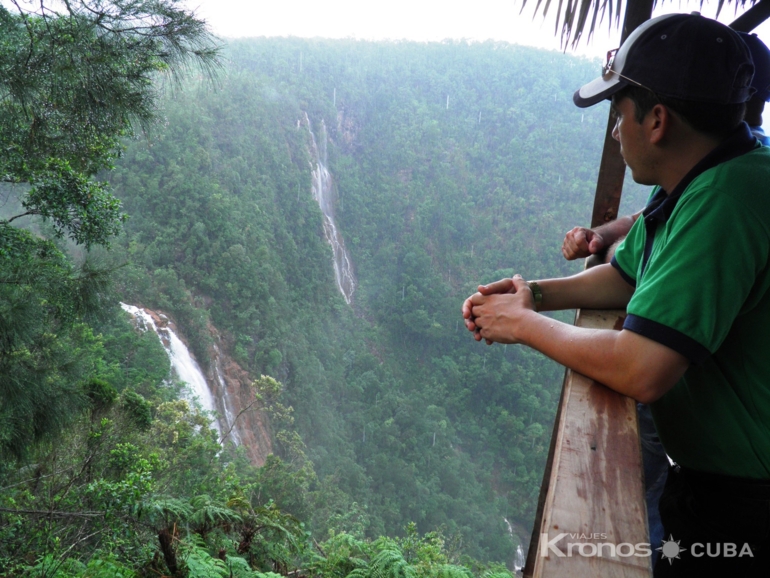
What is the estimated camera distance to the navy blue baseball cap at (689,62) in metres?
0.66

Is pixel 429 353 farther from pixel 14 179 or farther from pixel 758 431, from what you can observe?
pixel 758 431

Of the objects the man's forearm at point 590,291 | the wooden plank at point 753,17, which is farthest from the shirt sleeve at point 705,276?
the wooden plank at point 753,17

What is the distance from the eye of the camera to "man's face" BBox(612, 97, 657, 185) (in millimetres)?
721

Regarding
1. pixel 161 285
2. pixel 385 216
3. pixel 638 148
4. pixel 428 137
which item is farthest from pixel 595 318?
pixel 428 137

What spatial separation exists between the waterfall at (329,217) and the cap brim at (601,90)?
87.8 ft

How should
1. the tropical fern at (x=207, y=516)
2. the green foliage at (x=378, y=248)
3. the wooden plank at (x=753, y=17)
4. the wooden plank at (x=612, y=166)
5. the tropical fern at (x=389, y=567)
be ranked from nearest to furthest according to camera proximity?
the wooden plank at (x=612, y=166) → the wooden plank at (x=753, y=17) → the tropical fern at (x=389, y=567) → the tropical fern at (x=207, y=516) → the green foliage at (x=378, y=248)

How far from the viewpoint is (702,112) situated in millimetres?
680

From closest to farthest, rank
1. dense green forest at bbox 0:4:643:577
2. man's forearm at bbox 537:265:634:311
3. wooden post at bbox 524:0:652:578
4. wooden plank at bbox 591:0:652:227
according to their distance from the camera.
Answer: wooden post at bbox 524:0:652:578 < man's forearm at bbox 537:265:634:311 < wooden plank at bbox 591:0:652:227 < dense green forest at bbox 0:4:643:577

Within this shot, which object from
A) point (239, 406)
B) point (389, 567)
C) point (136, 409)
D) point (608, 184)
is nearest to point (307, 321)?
point (239, 406)

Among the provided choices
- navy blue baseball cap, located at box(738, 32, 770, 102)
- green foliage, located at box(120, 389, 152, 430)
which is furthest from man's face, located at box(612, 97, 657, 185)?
green foliage, located at box(120, 389, 152, 430)

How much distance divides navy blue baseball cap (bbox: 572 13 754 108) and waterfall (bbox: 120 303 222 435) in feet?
45.5

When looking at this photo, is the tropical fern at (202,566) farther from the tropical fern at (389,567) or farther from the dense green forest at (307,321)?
the tropical fern at (389,567)

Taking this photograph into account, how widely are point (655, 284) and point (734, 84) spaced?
279 mm

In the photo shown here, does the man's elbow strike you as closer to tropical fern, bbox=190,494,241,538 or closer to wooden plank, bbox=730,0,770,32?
wooden plank, bbox=730,0,770,32
